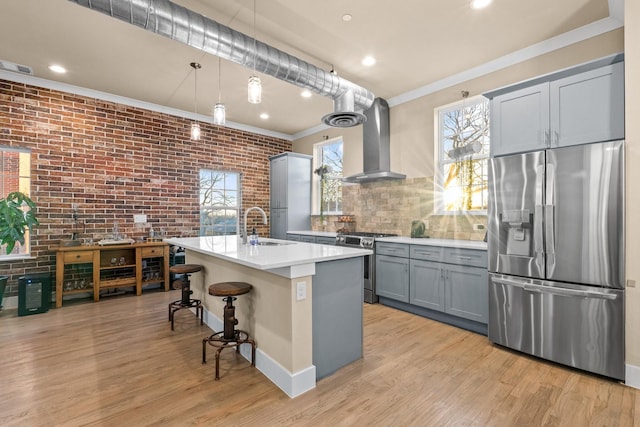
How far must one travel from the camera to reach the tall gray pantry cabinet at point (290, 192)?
19.3 ft

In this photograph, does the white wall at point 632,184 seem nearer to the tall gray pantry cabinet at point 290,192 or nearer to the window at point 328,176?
the window at point 328,176

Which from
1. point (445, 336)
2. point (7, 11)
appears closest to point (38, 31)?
point (7, 11)

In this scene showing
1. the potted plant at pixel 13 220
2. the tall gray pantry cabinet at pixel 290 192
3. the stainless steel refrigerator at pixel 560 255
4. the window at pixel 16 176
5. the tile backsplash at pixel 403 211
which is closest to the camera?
the stainless steel refrigerator at pixel 560 255

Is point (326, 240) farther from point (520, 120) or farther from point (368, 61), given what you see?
point (520, 120)

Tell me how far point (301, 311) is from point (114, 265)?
3.72m

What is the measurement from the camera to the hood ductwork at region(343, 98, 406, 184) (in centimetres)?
450

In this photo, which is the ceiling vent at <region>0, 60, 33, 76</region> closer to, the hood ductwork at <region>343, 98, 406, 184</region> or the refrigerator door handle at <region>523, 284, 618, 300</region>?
the hood ductwork at <region>343, 98, 406, 184</region>

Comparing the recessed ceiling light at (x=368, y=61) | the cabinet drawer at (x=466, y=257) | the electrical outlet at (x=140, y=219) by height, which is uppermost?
the recessed ceiling light at (x=368, y=61)

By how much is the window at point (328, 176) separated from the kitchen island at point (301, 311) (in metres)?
3.28

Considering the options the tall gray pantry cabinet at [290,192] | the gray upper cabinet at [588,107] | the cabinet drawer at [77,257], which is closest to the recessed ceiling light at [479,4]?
the gray upper cabinet at [588,107]

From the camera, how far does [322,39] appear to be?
3.06 meters

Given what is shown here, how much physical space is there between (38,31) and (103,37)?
1.88ft

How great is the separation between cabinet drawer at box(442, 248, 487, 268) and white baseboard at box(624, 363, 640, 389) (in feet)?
3.87

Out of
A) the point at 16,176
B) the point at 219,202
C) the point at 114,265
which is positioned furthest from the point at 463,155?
the point at 16,176
